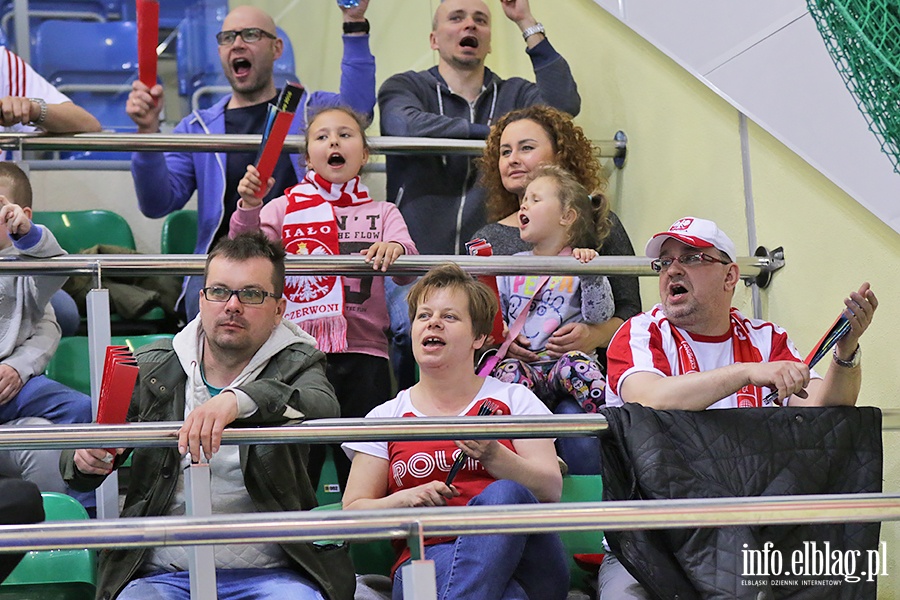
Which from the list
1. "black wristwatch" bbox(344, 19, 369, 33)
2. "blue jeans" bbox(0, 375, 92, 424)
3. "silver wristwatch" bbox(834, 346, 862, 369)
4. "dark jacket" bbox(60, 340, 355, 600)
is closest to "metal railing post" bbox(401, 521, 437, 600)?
"dark jacket" bbox(60, 340, 355, 600)

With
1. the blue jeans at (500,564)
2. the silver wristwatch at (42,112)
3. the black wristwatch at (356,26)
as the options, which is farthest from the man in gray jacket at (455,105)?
the blue jeans at (500,564)

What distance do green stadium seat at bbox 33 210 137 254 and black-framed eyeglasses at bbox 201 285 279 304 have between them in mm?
1554

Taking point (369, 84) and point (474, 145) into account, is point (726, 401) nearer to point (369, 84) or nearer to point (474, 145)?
point (474, 145)

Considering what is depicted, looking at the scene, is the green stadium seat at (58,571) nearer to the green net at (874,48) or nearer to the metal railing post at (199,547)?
the metal railing post at (199,547)

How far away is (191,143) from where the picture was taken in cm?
342

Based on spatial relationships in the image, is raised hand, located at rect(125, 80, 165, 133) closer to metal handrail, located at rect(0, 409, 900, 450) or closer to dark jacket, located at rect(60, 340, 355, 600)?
dark jacket, located at rect(60, 340, 355, 600)

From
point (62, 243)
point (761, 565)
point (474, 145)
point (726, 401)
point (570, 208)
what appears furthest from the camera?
point (62, 243)

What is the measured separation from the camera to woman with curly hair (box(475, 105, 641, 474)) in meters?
3.41

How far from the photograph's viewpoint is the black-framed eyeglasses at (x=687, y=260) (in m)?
2.62

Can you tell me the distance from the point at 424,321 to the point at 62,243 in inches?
70.6

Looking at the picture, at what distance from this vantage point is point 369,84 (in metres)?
3.84

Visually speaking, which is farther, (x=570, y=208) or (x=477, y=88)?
(x=477, y=88)

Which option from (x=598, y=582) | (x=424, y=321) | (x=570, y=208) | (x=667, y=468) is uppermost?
(x=570, y=208)

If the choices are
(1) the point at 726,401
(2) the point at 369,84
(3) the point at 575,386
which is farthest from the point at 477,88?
(1) the point at 726,401
